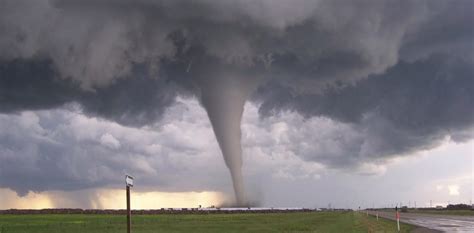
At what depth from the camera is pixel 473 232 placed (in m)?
47.6

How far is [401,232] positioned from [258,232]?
13531mm

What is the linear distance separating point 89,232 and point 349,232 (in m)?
26.1

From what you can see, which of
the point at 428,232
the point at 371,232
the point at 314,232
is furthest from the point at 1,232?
the point at 428,232

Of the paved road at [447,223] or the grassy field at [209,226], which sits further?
the grassy field at [209,226]

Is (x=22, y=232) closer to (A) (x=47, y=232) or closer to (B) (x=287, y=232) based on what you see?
(A) (x=47, y=232)

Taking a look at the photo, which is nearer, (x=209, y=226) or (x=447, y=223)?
(x=209, y=226)

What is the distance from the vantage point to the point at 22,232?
58.9 metres

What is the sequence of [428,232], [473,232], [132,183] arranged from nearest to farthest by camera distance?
1. [132,183]
2. [473,232]
3. [428,232]

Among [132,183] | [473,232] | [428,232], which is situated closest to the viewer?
[132,183]

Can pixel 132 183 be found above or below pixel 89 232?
above

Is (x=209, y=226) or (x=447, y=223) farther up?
(x=209, y=226)

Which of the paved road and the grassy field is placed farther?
the grassy field

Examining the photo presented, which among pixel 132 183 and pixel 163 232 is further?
pixel 163 232

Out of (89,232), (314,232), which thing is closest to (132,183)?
(314,232)
